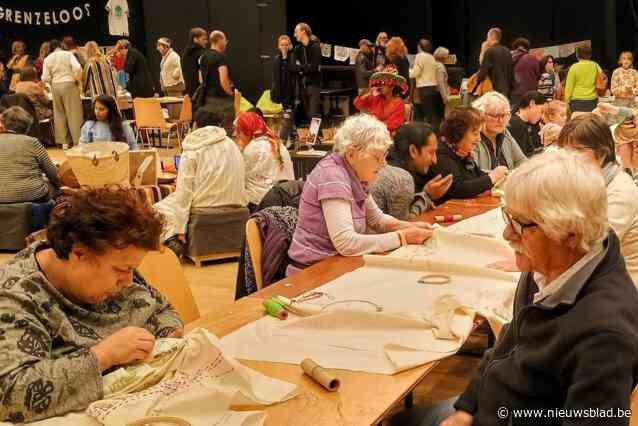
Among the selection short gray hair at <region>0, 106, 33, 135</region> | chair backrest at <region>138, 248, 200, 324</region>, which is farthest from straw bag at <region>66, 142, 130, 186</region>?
chair backrest at <region>138, 248, 200, 324</region>

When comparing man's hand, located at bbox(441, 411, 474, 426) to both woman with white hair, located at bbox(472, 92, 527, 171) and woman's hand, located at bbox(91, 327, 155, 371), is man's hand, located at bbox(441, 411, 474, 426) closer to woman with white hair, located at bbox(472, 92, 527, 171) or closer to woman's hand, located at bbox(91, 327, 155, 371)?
woman's hand, located at bbox(91, 327, 155, 371)

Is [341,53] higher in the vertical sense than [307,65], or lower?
higher

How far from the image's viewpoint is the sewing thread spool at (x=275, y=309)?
2619 millimetres

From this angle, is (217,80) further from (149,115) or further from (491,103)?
(491,103)

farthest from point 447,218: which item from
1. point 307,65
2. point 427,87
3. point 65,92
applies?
point 65,92

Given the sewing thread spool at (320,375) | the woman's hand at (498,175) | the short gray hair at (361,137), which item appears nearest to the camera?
the sewing thread spool at (320,375)

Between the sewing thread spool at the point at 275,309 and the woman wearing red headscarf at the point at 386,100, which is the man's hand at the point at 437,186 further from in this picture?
the woman wearing red headscarf at the point at 386,100

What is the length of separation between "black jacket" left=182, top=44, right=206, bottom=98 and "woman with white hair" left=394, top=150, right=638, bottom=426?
359 inches

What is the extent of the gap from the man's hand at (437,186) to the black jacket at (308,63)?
264 inches

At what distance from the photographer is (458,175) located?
4859 millimetres

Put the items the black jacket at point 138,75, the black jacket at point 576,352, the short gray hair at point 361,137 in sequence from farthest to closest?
the black jacket at point 138,75
the short gray hair at point 361,137
the black jacket at point 576,352

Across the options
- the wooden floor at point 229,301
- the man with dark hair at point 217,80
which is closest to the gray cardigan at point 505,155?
the wooden floor at point 229,301

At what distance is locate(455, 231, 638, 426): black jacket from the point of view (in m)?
1.58

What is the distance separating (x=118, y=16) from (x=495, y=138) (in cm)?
1231
